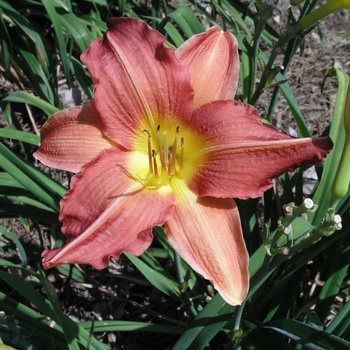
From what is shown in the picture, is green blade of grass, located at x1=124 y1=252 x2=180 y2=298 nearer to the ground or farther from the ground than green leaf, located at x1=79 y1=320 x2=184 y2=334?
farther from the ground

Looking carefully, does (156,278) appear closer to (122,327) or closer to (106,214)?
(122,327)

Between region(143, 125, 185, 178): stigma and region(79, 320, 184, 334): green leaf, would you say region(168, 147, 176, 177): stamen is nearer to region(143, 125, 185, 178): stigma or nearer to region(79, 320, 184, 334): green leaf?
region(143, 125, 185, 178): stigma

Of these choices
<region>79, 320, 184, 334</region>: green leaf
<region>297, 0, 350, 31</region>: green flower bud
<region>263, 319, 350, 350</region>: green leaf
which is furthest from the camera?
<region>79, 320, 184, 334</region>: green leaf

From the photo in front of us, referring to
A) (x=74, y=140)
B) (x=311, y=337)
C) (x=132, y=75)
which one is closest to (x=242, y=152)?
(x=132, y=75)

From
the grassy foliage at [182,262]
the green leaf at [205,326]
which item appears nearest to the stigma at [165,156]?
the grassy foliage at [182,262]

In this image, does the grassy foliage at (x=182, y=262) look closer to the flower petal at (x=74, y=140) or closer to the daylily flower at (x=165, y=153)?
the daylily flower at (x=165, y=153)

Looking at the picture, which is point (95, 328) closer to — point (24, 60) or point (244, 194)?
point (244, 194)

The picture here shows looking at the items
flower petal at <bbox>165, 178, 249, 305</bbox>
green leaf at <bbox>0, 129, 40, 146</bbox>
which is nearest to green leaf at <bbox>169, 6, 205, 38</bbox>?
green leaf at <bbox>0, 129, 40, 146</bbox>
